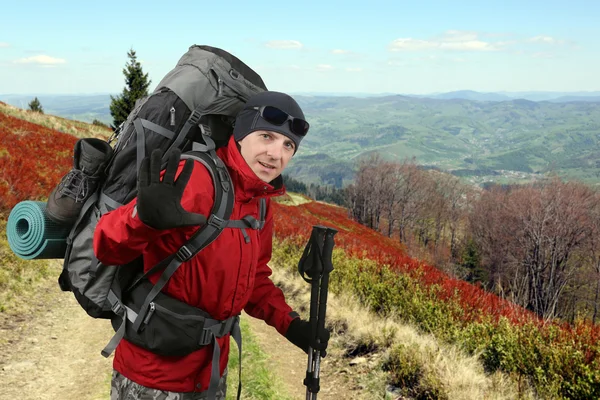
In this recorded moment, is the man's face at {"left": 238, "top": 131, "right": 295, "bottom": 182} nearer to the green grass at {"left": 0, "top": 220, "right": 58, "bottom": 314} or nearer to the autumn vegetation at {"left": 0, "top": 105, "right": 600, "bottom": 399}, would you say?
the autumn vegetation at {"left": 0, "top": 105, "right": 600, "bottom": 399}

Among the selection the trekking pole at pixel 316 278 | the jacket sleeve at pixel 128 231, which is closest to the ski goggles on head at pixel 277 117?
the jacket sleeve at pixel 128 231

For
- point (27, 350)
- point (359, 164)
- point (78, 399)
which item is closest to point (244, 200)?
point (78, 399)

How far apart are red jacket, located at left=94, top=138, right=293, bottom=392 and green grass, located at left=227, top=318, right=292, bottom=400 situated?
2805 millimetres

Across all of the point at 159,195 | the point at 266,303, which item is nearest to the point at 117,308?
the point at 159,195

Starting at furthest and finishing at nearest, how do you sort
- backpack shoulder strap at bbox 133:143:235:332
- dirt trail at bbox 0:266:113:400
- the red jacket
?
dirt trail at bbox 0:266:113:400, backpack shoulder strap at bbox 133:143:235:332, the red jacket

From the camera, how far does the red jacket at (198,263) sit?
70.6 inches

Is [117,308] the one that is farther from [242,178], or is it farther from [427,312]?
[427,312]

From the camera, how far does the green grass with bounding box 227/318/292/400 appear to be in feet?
15.9

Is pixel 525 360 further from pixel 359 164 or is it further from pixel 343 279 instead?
pixel 359 164

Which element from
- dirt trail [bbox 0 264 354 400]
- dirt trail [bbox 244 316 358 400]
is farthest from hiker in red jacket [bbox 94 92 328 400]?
dirt trail [bbox 0 264 354 400]

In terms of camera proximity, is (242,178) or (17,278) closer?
(242,178)

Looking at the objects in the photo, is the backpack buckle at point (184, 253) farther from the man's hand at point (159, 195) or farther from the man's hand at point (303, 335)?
the man's hand at point (303, 335)

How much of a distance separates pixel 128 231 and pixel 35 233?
83 cm

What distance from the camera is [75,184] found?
212 cm
